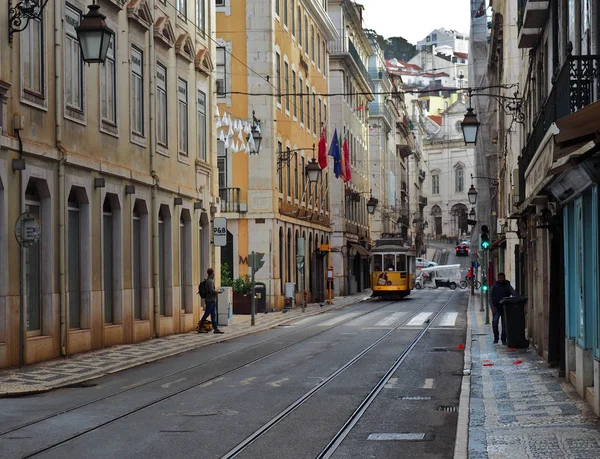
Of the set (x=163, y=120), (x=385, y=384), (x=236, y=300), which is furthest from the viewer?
(x=236, y=300)

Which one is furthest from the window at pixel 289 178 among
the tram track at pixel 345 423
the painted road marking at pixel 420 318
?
the tram track at pixel 345 423

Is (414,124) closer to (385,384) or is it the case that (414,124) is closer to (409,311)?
(409,311)

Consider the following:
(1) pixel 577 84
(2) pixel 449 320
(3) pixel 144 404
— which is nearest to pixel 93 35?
(3) pixel 144 404

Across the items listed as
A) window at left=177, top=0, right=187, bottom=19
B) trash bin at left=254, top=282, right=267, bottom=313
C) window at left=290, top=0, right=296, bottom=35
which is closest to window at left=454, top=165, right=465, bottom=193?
window at left=290, top=0, right=296, bottom=35

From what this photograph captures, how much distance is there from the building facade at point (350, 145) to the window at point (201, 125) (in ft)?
99.4

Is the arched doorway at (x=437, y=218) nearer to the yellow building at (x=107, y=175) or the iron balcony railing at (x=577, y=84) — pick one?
the yellow building at (x=107, y=175)

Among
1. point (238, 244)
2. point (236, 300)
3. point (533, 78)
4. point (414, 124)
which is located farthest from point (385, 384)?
point (414, 124)

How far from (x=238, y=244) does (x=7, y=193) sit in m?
29.8

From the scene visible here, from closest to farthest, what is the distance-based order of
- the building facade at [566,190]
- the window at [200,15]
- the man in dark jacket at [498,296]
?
the building facade at [566,190]
the man in dark jacket at [498,296]
the window at [200,15]

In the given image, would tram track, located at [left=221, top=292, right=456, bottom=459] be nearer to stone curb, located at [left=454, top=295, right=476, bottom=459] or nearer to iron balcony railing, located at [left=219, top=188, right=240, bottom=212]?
stone curb, located at [left=454, top=295, right=476, bottom=459]

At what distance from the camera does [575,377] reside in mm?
15789

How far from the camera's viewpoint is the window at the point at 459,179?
162500 mm

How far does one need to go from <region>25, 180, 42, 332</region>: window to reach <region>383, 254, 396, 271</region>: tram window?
43742mm

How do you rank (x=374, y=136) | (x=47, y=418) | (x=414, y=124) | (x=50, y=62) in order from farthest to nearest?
(x=414, y=124) < (x=374, y=136) < (x=50, y=62) < (x=47, y=418)
